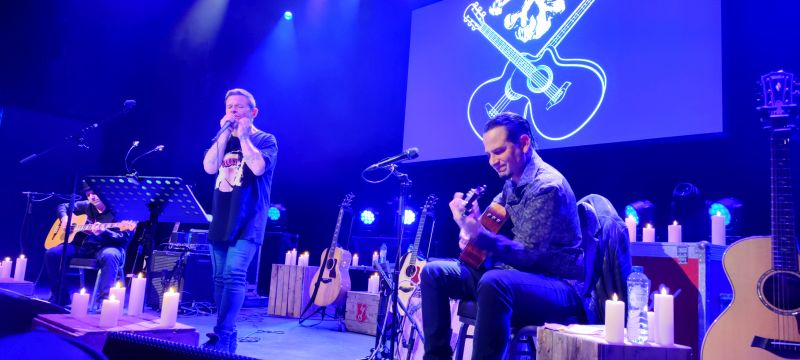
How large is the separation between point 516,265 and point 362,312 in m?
3.36

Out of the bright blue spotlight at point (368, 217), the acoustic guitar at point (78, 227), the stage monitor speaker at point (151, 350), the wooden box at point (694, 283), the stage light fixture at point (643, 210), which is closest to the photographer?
the stage monitor speaker at point (151, 350)

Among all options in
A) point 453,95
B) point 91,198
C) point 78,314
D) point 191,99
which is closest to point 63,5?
point 191,99

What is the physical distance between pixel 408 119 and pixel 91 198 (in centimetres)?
353

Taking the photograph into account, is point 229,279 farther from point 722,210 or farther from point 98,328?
point 722,210

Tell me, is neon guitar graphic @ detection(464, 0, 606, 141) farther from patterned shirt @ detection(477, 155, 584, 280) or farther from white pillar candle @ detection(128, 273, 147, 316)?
white pillar candle @ detection(128, 273, 147, 316)

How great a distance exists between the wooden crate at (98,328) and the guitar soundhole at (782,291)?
251 cm

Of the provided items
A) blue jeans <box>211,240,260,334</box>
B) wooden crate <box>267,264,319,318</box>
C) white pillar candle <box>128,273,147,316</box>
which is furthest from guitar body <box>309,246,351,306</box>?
white pillar candle <box>128,273,147,316</box>

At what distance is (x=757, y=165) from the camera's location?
493 centimetres

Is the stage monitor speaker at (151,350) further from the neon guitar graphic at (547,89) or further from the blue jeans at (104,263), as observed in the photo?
the neon guitar graphic at (547,89)

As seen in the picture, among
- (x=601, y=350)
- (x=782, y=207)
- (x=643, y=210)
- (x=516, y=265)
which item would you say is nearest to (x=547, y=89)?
(x=643, y=210)

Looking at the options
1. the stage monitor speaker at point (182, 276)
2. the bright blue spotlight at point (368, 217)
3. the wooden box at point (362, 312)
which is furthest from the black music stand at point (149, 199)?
the bright blue spotlight at point (368, 217)

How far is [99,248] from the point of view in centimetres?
549

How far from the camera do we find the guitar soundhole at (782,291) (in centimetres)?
252

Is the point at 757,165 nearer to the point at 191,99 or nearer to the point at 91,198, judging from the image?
the point at 91,198
